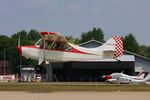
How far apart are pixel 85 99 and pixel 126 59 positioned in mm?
48126

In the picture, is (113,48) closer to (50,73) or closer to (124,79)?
(124,79)

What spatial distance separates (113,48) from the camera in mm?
38875

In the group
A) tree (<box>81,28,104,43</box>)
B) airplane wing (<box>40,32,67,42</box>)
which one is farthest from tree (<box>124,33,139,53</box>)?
airplane wing (<box>40,32,67,42</box>)

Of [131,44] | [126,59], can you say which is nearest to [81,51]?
[126,59]

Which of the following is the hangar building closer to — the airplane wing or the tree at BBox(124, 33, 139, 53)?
the airplane wing

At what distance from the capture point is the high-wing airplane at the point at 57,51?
3495cm

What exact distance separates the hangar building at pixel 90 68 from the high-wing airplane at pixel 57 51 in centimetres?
3054

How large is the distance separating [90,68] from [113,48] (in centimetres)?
3247

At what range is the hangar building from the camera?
69938 millimetres

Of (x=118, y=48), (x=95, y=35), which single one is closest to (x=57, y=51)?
(x=118, y=48)

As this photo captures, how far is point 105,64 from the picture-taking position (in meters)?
70.2

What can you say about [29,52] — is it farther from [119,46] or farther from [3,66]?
[3,66]

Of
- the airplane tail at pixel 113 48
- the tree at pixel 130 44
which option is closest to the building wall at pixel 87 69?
the airplane tail at pixel 113 48

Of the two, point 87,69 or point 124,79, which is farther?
point 87,69
